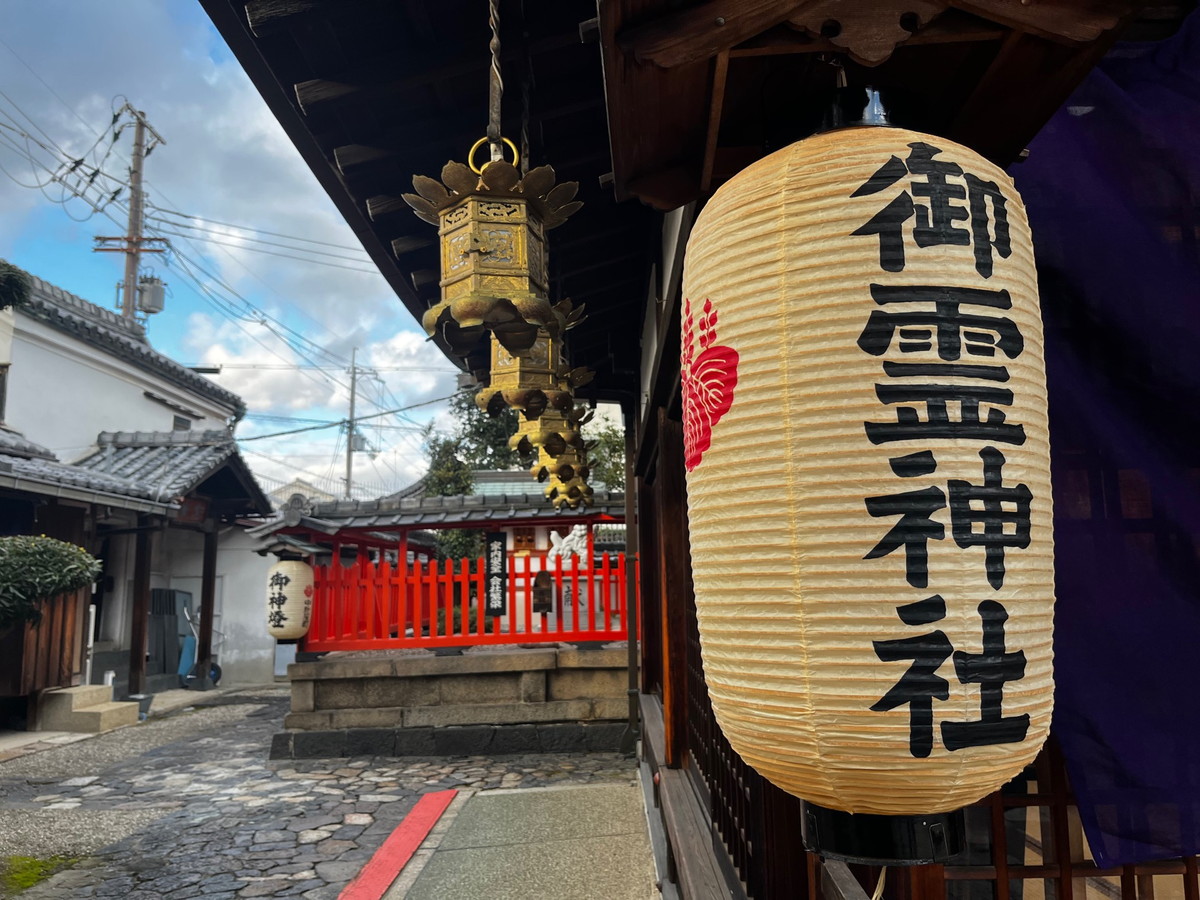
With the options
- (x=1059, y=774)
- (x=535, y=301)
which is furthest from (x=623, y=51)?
(x=1059, y=774)

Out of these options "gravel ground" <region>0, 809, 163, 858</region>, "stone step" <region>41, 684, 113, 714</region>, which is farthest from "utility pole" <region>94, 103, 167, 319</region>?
"gravel ground" <region>0, 809, 163, 858</region>

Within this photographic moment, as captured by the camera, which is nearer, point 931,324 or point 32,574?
point 931,324

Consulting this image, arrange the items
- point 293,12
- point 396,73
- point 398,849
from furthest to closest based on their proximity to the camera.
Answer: point 398,849, point 396,73, point 293,12

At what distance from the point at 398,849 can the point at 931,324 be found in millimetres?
6966

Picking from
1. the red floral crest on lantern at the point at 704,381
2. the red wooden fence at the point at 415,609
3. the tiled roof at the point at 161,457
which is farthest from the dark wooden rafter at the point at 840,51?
the tiled roof at the point at 161,457

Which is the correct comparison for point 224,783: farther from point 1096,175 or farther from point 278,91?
point 1096,175

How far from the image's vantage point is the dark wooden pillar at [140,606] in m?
15.1

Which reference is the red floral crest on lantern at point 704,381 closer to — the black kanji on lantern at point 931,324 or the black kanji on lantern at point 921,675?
A: the black kanji on lantern at point 931,324

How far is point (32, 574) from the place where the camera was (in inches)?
404

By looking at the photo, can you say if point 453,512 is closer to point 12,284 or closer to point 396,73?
point 12,284

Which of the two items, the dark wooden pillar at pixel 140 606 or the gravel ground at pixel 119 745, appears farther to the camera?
the dark wooden pillar at pixel 140 606

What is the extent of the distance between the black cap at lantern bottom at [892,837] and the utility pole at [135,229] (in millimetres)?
26957

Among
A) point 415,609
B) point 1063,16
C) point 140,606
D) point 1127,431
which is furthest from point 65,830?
point 1063,16

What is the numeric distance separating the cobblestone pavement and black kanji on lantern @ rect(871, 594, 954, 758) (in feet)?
19.8
